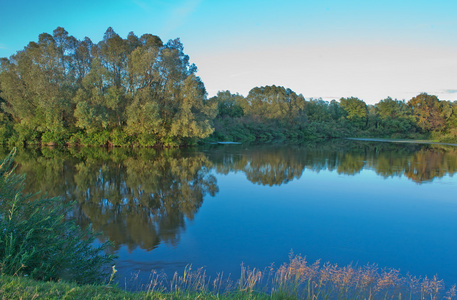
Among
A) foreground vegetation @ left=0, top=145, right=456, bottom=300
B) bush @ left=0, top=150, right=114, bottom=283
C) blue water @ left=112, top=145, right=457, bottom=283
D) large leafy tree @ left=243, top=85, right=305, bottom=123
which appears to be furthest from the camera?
large leafy tree @ left=243, top=85, right=305, bottom=123

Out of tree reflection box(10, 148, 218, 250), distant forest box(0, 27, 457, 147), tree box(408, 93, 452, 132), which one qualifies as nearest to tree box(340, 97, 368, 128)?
tree box(408, 93, 452, 132)

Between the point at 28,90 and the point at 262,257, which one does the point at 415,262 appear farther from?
the point at 28,90

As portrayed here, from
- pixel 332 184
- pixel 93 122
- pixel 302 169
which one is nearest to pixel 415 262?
pixel 332 184

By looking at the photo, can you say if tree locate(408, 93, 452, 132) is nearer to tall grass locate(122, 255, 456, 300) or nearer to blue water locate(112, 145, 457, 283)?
blue water locate(112, 145, 457, 283)

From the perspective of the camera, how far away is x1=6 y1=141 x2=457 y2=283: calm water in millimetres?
6824

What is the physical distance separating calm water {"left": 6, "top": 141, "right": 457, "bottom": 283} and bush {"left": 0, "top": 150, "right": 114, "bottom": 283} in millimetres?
976

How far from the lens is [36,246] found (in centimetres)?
449

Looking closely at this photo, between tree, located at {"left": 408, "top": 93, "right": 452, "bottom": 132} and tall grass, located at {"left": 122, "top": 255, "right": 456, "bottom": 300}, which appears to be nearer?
tall grass, located at {"left": 122, "top": 255, "right": 456, "bottom": 300}

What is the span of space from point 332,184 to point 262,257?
9.70m

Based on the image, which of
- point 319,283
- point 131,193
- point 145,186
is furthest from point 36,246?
point 145,186

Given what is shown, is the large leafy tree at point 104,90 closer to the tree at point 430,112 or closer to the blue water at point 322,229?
the blue water at point 322,229

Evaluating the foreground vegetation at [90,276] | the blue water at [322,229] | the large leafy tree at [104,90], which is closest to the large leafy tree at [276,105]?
the large leafy tree at [104,90]

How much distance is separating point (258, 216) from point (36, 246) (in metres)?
6.61

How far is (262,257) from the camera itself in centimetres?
677
